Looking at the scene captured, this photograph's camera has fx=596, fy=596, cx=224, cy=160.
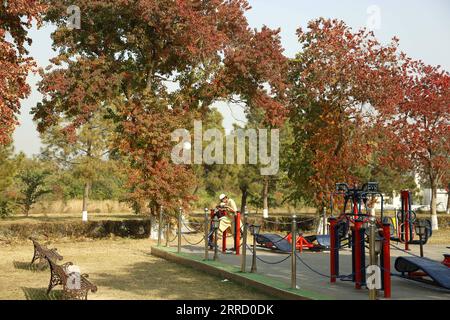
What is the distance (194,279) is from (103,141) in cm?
2589

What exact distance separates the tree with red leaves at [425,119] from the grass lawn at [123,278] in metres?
15.8

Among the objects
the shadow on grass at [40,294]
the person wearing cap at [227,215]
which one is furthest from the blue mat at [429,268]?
the person wearing cap at [227,215]

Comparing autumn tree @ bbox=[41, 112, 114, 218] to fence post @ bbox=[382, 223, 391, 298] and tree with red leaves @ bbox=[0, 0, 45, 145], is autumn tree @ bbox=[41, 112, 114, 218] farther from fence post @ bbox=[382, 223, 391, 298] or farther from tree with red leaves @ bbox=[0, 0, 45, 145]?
fence post @ bbox=[382, 223, 391, 298]

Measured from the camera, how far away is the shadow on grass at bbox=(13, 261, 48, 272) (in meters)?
14.2

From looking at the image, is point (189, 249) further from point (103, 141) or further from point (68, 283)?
point (103, 141)

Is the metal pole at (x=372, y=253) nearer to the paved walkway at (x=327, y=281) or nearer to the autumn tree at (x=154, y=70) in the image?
the paved walkway at (x=327, y=281)

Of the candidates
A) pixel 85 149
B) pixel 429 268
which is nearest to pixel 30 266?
pixel 429 268

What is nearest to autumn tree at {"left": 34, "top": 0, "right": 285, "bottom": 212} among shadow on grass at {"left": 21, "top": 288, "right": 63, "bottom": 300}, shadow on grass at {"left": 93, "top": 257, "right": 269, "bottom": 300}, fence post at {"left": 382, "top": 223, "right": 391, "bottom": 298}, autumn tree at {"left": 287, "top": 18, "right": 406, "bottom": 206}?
autumn tree at {"left": 287, "top": 18, "right": 406, "bottom": 206}

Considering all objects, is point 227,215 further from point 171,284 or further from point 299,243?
point 171,284

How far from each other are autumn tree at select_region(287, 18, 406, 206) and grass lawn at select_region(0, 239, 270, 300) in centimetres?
1005

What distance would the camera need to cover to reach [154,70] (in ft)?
80.1

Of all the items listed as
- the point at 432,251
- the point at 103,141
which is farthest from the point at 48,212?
the point at 432,251

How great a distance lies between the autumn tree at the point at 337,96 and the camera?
25.6 meters

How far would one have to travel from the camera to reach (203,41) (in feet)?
73.0
